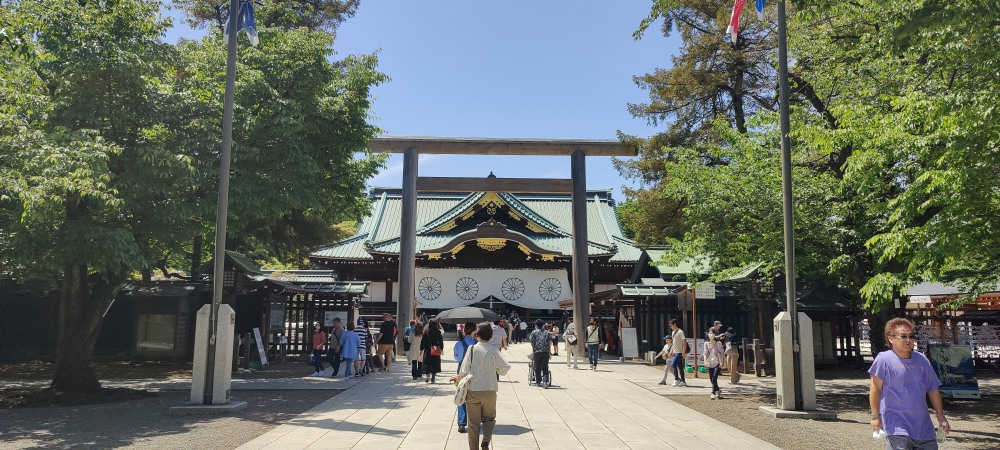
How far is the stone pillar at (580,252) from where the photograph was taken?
21766mm

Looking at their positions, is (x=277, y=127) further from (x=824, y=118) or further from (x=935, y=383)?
(x=935, y=383)

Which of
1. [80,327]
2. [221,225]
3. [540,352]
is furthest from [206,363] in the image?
[540,352]

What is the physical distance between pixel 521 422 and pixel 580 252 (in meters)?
13.5

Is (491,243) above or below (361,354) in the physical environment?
above

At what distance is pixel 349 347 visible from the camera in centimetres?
1562

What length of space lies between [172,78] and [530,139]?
38.7 ft

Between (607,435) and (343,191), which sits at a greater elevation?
(343,191)

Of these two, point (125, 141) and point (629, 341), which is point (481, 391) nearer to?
point (125, 141)

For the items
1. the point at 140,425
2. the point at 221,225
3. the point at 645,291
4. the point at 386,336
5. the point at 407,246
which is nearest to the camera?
the point at 140,425

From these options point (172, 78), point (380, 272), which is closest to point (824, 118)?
point (172, 78)

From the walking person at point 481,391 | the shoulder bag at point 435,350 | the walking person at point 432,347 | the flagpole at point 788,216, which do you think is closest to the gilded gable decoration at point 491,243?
the walking person at point 432,347

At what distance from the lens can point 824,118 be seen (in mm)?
13516

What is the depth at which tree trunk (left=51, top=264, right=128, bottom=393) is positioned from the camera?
39.5ft

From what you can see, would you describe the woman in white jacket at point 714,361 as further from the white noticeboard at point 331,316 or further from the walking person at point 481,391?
the white noticeboard at point 331,316
